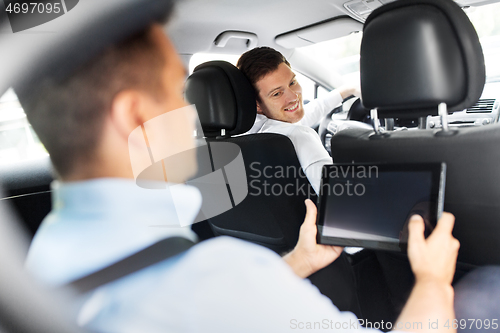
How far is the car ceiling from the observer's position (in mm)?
1795

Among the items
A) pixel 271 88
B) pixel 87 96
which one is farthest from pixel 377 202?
pixel 271 88

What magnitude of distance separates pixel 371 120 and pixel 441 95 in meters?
0.55

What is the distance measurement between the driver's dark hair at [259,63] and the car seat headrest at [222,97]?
0.99 ft

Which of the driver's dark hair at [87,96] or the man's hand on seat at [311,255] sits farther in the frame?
the man's hand on seat at [311,255]

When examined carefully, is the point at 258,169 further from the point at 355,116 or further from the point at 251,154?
the point at 355,116

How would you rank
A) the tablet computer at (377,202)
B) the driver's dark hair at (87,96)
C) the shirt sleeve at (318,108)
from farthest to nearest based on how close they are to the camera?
the shirt sleeve at (318,108), the tablet computer at (377,202), the driver's dark hair at (87,96)

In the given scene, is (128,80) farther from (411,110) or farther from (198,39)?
(198,39)

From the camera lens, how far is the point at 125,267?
1.70ft

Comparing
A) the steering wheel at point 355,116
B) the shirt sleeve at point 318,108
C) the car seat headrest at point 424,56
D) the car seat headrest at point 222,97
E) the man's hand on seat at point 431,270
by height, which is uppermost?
the car seat headrest at point 424,56

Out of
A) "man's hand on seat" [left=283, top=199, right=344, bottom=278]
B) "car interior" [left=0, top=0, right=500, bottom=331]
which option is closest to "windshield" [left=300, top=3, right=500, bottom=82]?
"car interior" [left=0, top=0, right=500, bottom=331]

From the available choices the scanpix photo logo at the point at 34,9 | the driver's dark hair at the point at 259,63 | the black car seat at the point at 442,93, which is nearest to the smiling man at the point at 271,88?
the driver's dark hair at the point at 259,63

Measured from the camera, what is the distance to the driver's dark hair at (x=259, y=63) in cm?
166

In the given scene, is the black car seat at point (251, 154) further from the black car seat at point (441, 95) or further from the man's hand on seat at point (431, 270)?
the man's hand on seat at point (431, 270)

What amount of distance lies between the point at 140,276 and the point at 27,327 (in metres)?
0.76
